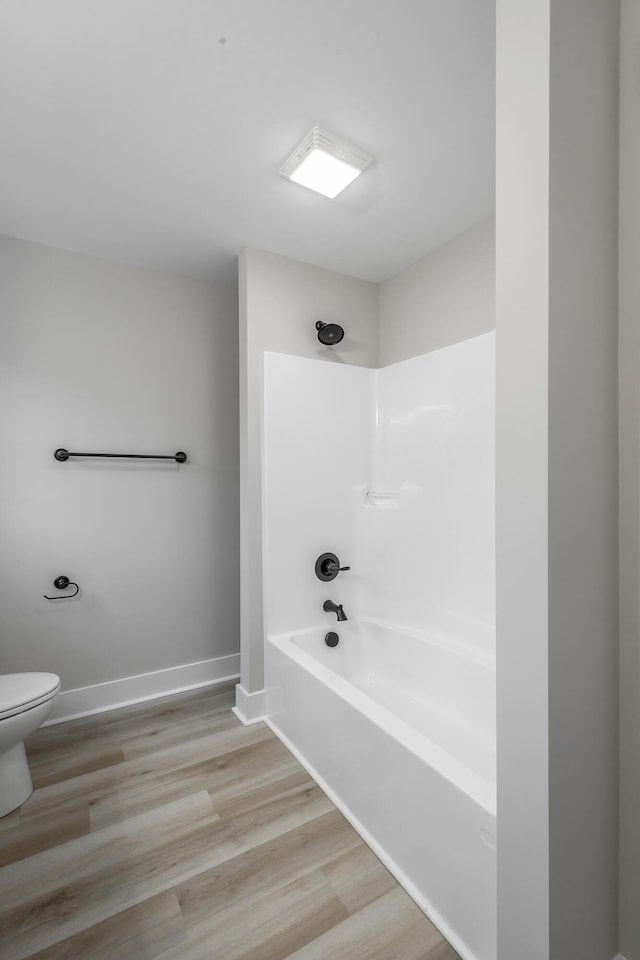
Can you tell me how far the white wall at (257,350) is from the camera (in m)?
2.43

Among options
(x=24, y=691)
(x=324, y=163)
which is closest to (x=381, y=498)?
(x=324, y=163)

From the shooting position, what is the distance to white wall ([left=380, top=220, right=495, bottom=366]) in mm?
2207

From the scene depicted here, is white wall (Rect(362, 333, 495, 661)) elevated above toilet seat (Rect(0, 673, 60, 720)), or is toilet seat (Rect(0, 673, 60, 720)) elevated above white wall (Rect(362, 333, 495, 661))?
white wall (Rect(362, 333, 495, 661))

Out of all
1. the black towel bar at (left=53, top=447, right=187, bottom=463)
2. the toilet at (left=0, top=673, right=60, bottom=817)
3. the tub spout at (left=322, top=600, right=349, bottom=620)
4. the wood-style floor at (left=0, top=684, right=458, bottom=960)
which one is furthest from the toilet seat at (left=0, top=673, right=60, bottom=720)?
the tub spout at (left=322, top=600, right=349, bottom=620)

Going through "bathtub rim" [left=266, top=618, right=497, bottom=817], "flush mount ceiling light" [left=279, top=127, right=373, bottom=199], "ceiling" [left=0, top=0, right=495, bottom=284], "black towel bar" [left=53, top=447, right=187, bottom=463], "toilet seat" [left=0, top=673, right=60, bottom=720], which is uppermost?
"ceiling" [left=0, top=0, right=495, bottom=284]

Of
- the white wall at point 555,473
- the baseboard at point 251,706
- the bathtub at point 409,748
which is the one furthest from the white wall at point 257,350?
the white wall at point 555,473

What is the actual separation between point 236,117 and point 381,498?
191cm

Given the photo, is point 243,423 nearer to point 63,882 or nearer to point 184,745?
point 184,745

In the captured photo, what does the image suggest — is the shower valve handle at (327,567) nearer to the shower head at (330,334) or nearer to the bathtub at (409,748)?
the bathtub at (409,748)

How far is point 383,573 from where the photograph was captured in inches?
107

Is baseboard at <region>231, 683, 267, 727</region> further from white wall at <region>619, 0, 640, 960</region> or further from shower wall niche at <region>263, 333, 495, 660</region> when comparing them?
white wall at <region>619, 0, 640, 960</region>

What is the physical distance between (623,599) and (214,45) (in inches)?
72.3

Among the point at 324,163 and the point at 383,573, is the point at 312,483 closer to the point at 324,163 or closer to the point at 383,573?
the point at 383,573

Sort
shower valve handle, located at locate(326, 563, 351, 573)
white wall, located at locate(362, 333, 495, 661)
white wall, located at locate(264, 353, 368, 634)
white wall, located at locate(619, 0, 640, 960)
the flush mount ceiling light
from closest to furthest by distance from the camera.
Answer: white wall, located at locate(619, 0, 640, 960), the flush mount ceiling light, white wall, located at locate(362, 333, 495, 661), white wall, located at locate(264, 353, 368, 634), shower valve handle, located at locate(326, 563, 351, 573)
